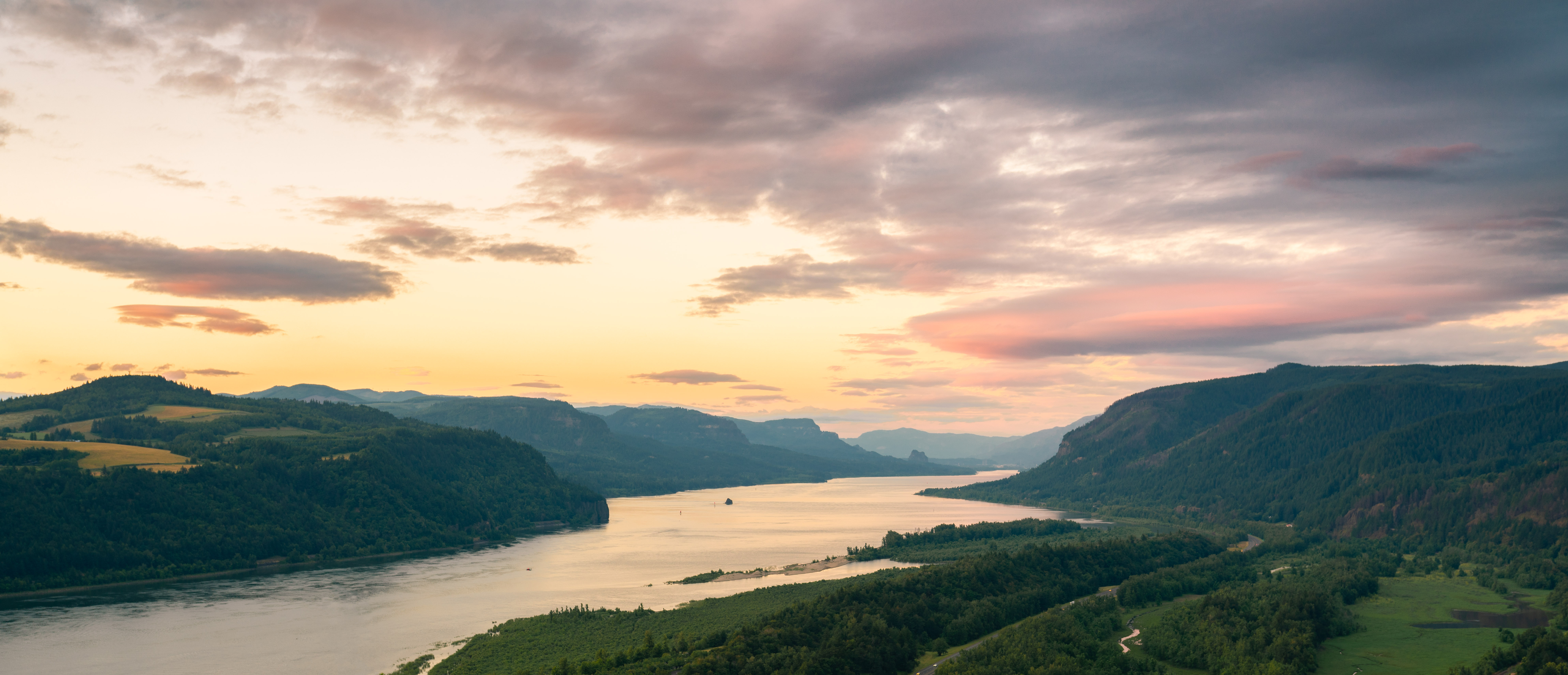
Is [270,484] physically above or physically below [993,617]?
above

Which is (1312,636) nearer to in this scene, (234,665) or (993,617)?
(993,617)

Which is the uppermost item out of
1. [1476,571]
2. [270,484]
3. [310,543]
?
[270,484]

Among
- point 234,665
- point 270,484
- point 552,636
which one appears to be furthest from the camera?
point 270,484

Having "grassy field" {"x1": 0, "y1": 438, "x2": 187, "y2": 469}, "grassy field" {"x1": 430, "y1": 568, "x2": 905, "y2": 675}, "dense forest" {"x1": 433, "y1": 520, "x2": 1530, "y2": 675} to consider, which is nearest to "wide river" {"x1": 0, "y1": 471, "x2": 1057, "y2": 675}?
"grassy field" {"x1": 430, "y1": 568, "x2": 905, "y2": 675}

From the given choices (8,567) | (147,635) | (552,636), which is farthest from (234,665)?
(8,567)

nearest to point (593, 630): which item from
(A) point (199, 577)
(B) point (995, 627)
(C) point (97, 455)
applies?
(B) point (995, 627)

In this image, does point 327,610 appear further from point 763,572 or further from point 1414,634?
point 1414,634
